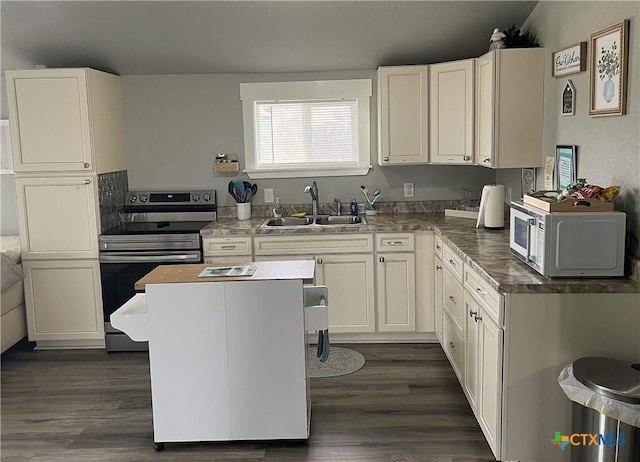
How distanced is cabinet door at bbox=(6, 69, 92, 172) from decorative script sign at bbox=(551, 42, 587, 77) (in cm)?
307

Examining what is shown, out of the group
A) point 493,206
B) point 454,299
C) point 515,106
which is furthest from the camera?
point 493,206

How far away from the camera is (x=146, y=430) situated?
321 centimetres

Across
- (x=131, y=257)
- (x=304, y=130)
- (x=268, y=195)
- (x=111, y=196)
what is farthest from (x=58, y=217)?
(x=304, y=130)

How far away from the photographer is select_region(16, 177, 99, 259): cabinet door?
4.26 meters

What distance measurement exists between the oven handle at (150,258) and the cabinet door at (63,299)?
0.40ft

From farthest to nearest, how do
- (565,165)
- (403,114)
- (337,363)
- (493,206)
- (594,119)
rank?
1. (403,114)
2. (337,363)
3. (493,206)
4. (565,165)
5. (594,119)

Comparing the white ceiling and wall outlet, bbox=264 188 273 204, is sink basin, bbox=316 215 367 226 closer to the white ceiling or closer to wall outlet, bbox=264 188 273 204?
wall outlet, bbox=264 188 273 204

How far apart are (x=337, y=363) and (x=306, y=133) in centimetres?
186

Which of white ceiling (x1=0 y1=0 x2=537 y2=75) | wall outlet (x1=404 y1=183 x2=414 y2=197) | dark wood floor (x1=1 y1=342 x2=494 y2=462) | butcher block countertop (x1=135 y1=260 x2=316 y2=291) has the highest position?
white ceiling (x1=0 y1=0 x2=537 y2=75)

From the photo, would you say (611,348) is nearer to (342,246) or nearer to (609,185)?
(609,185)

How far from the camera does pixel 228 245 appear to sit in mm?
4320

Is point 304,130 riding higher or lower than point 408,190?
higher

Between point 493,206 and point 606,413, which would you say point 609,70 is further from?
point 606,413

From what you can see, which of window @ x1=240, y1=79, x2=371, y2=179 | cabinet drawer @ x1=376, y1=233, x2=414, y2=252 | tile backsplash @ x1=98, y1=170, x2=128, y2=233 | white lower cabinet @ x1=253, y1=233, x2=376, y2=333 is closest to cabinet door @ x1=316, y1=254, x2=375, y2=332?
white lower cabinet @ x1=253, y1=233, x2=376, y2=333
